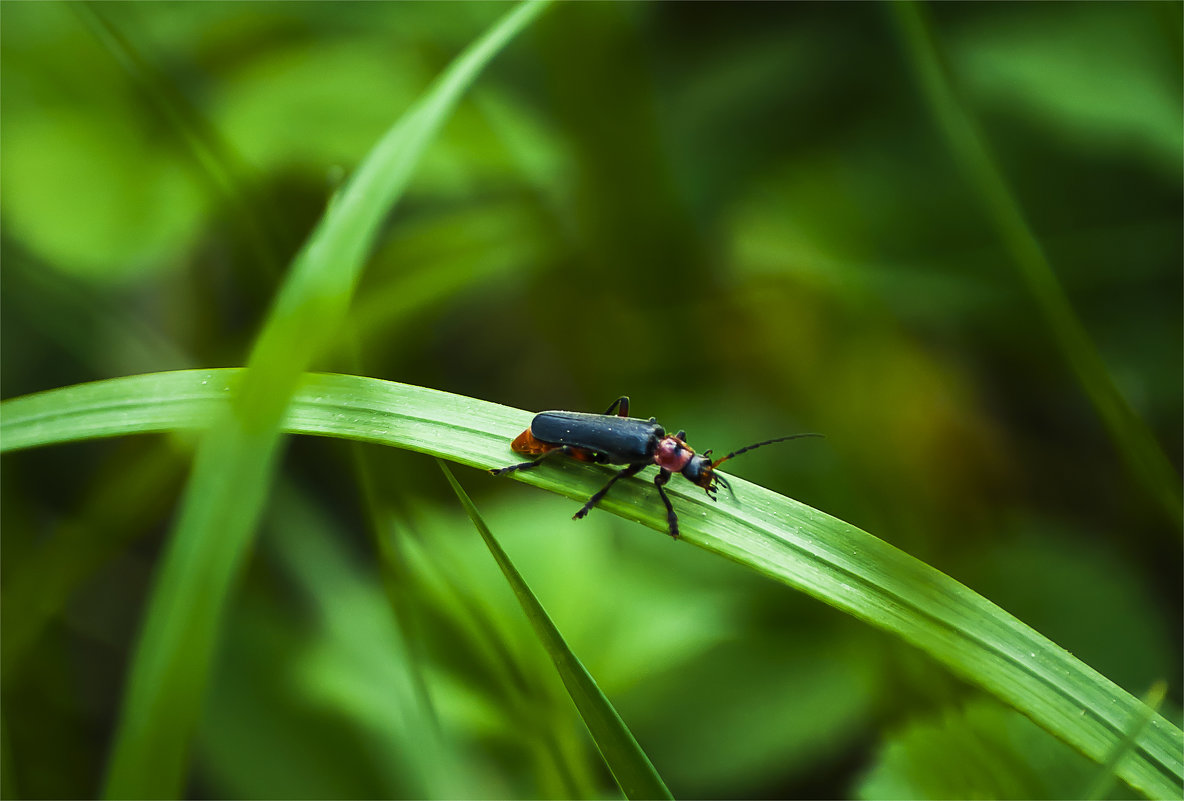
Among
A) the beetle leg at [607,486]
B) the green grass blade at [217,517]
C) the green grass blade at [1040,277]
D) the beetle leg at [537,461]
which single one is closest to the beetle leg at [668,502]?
the beetle leg at [607,486]

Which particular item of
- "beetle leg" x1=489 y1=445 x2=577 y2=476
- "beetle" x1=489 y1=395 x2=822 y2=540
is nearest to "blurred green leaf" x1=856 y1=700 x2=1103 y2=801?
"beetle" x1=489 y1=395 x2=822 y2=540

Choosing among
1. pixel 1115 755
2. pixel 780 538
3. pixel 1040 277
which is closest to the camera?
pixel 1115 755

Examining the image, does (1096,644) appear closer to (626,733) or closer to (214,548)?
(626,733)

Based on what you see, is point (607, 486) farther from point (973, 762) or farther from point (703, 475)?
point (973, 762)

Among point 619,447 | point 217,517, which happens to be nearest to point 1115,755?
point 619,447

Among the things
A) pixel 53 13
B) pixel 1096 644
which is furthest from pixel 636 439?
pixel 53 13
